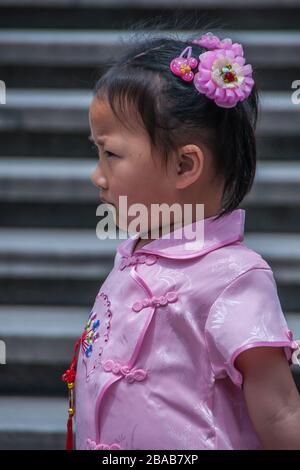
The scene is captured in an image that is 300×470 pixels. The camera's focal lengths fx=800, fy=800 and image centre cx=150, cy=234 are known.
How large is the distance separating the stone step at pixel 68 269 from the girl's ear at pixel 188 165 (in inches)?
62.6

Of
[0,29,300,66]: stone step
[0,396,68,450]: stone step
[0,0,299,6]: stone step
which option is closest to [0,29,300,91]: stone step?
[0,29,300,66]: stone step

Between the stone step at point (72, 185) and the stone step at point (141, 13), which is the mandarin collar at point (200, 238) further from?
the stone step at point (141, 13)

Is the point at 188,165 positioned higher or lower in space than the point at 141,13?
lower

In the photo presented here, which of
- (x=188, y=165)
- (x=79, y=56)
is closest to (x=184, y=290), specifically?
(x=188, y=165)

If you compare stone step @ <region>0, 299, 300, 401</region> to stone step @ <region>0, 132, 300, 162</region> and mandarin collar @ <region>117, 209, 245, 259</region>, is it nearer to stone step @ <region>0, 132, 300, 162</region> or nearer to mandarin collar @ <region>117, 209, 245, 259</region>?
stone step @ <region>0, 132, 300, 162</region>

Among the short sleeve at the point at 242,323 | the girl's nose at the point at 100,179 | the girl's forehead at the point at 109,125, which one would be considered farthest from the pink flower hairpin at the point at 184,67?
the short sleeve at the point at 242,323

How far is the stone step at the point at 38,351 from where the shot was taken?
117 inches

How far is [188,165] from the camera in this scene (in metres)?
1.57

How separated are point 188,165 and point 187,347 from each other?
0.36 metres

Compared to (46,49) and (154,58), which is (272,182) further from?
(154,58)

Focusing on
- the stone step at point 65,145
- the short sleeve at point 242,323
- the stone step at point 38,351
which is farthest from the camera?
the stone step at point 65,145

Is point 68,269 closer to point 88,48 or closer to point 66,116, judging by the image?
point 66,116

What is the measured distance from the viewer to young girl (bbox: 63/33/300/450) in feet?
4.77

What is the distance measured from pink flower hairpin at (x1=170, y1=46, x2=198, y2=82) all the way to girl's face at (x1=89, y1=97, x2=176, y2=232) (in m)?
0.13
